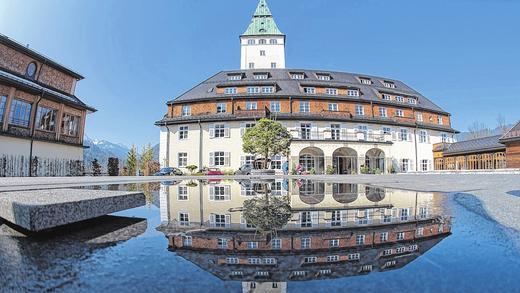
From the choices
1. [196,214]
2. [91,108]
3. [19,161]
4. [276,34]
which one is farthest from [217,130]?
[196,214]

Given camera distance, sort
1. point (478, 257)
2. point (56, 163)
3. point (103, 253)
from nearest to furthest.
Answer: point (478, 257)
point (103, 253)
point (56, 163)

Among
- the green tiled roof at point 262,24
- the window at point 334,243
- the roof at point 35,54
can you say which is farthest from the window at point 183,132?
the window at point 334,243

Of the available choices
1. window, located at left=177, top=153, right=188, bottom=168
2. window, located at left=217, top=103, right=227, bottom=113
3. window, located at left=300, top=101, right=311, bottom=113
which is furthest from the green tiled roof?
window, located at left=177, top=153, right=188, bottom=168

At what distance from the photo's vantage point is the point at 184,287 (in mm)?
1169

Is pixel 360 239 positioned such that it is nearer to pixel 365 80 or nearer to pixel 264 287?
pixel 264 287

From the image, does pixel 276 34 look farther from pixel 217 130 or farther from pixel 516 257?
pixel 516 257

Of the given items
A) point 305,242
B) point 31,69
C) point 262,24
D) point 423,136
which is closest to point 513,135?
point 423,136

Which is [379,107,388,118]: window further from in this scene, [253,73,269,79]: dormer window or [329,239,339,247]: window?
[329,239,339,247]: window

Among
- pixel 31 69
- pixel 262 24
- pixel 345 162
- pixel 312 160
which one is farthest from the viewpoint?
pixel 262 24

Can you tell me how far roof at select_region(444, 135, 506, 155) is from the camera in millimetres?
28567

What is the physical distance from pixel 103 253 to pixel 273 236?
110 centimetres

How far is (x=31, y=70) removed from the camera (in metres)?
23.8

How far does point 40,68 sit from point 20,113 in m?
5.79

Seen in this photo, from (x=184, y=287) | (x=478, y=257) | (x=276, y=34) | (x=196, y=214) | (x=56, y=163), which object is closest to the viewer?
(x=184, y=287)
